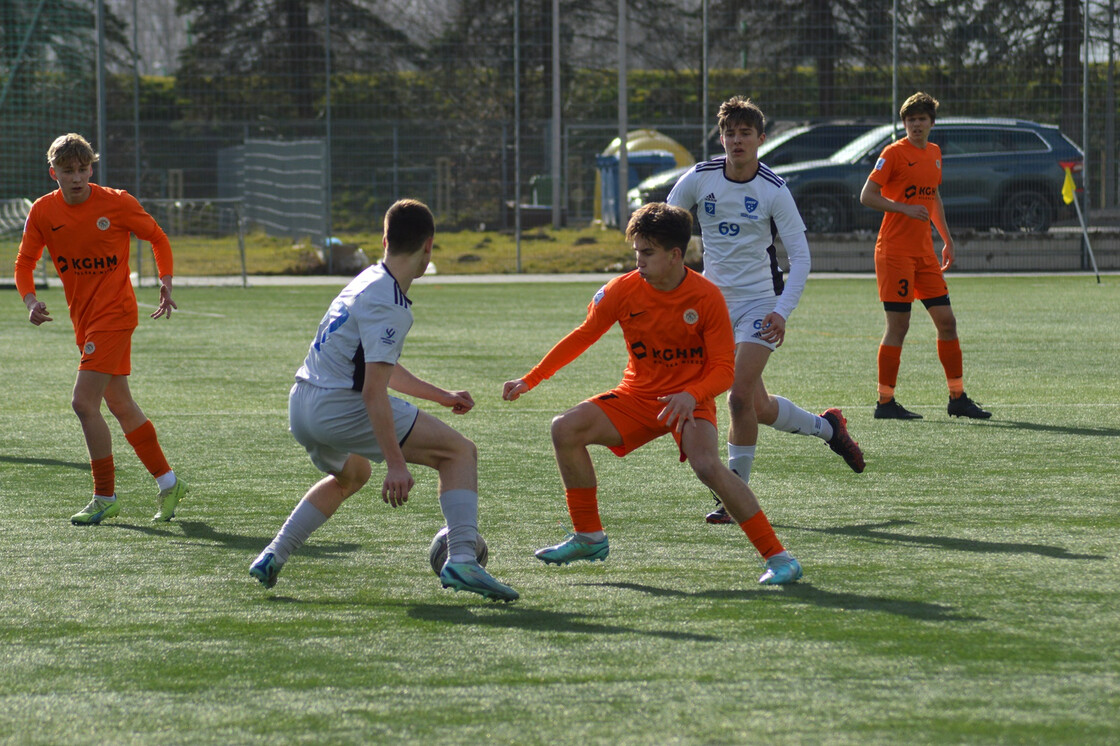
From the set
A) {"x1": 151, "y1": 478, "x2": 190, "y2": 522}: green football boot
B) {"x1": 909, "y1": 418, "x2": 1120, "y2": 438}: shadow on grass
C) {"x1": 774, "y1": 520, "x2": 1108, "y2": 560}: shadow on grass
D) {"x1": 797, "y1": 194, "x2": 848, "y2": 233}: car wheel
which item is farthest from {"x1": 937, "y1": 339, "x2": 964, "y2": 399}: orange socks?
{"x1": 797, "y1": 194, "x2": 848, "y2": 233}: car wheel

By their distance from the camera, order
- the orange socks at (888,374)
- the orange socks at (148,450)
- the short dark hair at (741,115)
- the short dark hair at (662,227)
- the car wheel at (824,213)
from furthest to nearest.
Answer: the car wheel at (824,213), the orange socks at (888,374), the orange socks at (148,450), the short dark hair at (741,115), the short dark hair at (662,227)

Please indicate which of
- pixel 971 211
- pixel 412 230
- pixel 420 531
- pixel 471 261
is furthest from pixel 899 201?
pixel 471 261

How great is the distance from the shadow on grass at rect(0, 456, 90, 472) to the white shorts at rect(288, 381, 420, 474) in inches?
130

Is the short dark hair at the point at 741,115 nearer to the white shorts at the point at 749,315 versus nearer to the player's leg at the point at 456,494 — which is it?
the white shorts at the point at 749,315

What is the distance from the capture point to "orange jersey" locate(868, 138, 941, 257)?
9.43 m

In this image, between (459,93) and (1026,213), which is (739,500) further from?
(459,93)

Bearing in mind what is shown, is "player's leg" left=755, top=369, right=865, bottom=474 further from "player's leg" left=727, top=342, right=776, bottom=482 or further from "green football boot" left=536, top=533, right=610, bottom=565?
"green football boot" left=536, top=533, right=610, bottom=565

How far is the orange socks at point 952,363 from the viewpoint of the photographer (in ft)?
30.4

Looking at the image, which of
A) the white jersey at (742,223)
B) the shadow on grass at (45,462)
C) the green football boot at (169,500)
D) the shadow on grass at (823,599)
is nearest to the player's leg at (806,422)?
the white jersey at (742,223)

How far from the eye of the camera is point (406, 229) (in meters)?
4.53

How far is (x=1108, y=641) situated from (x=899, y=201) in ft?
19.3

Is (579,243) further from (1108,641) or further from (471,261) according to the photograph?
(1108,641)

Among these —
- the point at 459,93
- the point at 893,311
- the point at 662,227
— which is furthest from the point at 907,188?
the point at 459,93

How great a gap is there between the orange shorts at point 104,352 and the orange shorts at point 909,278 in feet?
16.4
